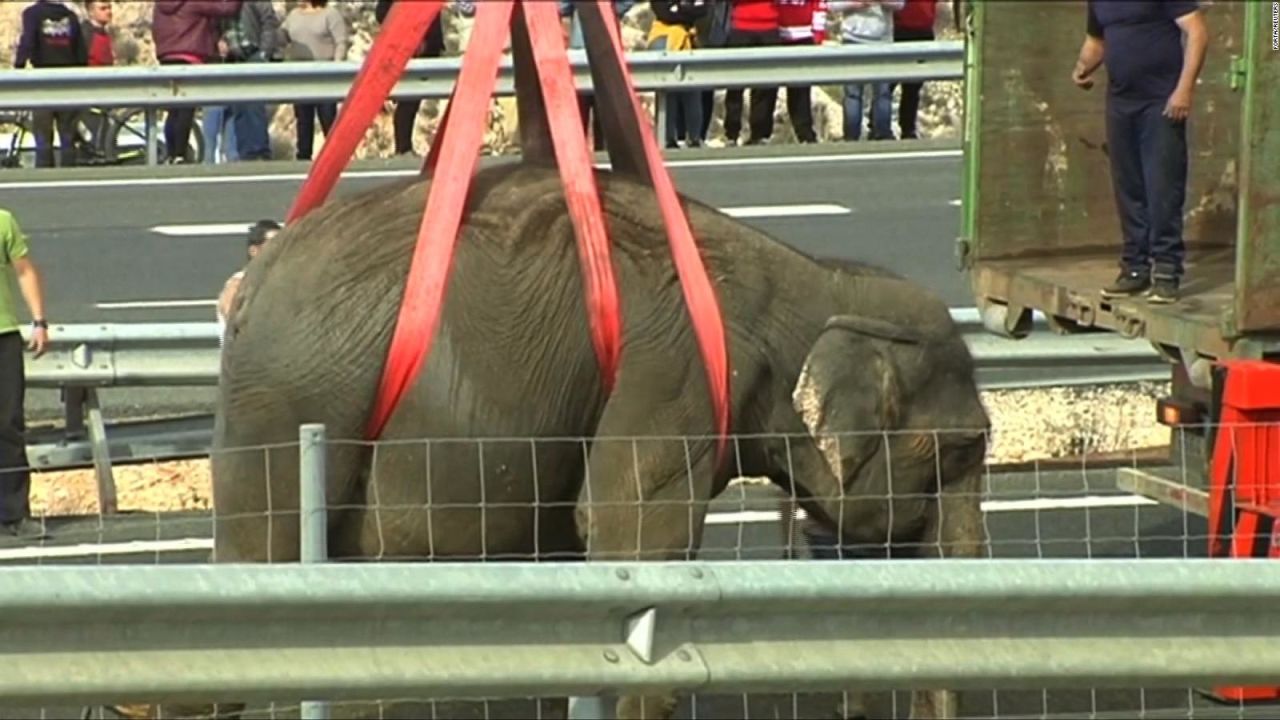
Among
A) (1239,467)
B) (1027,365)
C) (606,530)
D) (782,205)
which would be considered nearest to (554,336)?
(606,530)

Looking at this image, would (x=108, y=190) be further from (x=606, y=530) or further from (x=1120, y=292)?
(x=606, y=530)

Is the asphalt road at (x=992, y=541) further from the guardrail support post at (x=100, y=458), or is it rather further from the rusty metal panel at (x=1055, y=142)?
the rusty metal panel at (x=1055, y=142)

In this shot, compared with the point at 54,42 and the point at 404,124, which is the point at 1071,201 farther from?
the point at 54,42

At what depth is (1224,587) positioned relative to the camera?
199 inches

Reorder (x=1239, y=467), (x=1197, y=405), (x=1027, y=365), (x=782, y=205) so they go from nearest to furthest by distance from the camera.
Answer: (x=1239, y=467) < (x=1197, y=405) < (x=1027, y=365) < (x=782, y=205)

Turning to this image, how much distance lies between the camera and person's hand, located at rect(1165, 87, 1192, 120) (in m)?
9.80

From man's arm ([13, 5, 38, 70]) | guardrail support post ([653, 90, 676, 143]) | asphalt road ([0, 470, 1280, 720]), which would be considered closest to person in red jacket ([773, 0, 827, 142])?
guardrail support post ([653, 90, 676, 143])

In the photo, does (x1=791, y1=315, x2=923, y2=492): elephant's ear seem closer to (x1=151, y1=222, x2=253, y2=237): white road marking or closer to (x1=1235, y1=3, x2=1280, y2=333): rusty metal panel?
(x1=1235, y1=3, x2=1280, y2=333): rusty metal panel

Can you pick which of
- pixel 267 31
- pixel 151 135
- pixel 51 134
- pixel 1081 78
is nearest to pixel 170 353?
pixel 1081 78

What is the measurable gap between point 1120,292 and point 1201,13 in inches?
39.3

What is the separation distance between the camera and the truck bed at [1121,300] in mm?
9266

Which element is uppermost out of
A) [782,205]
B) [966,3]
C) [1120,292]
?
[966,3]

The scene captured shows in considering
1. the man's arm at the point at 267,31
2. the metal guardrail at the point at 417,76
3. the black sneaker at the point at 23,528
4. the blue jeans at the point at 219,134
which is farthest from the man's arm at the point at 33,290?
the man's arm at the point at 267,31

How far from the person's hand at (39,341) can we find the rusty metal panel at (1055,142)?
370 centimetres
